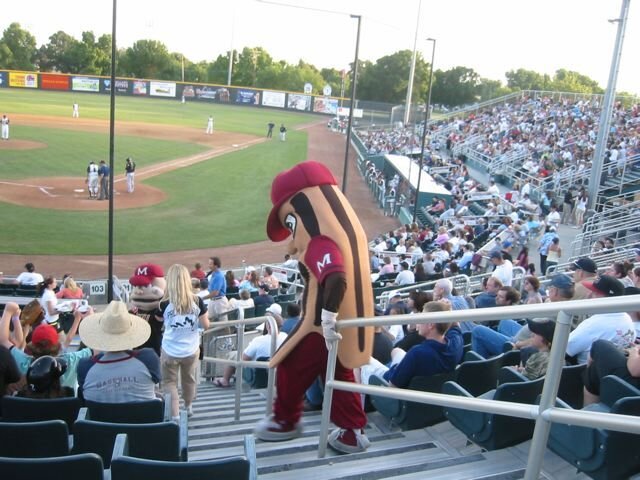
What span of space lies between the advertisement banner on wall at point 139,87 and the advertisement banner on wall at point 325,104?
736 inches

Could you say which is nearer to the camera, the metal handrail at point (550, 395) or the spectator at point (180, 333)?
the metal handrail at point (550, 395)

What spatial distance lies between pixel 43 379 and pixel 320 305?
6.11 feet

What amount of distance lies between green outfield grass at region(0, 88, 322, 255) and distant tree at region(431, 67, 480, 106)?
123ft

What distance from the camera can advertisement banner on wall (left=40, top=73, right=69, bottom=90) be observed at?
6681 cm

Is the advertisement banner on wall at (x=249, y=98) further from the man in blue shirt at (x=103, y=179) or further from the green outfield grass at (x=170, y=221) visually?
the man in blue shirt at (x=103, y=179)

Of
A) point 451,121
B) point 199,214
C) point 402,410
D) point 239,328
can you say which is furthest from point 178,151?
point 402,410

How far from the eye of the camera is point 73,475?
2580 mm

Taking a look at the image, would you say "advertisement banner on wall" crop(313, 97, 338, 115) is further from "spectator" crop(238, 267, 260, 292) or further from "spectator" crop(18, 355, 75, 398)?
"spectator" crop(18, 355, 75, 398)

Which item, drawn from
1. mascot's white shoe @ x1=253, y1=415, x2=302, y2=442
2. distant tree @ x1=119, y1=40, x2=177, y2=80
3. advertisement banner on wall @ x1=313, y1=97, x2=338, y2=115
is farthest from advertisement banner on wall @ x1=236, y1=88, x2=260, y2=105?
mascot's white shoe @ x1=253, y1=415, x2=302, y2=442

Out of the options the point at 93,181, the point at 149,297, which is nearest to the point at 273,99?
the point at 93,181

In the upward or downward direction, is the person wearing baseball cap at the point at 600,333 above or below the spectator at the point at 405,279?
above

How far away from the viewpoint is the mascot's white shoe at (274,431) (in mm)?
4539

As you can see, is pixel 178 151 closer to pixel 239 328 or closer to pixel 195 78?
pixel 239 328

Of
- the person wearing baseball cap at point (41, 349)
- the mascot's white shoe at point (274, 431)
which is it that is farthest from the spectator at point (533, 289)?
the person wearing baseball cap at point (41, 349)
